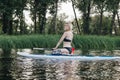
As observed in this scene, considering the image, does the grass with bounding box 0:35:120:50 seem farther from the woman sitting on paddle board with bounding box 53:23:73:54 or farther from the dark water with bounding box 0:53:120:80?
the dark water with bounding box 0:53:120:80

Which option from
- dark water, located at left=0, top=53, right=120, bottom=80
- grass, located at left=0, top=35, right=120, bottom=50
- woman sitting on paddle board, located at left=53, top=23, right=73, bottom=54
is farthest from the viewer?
grass, located at left=0, top=35, right=120, bottom=50

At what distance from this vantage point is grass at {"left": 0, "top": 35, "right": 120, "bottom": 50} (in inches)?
1217

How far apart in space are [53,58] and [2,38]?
38.3 feet

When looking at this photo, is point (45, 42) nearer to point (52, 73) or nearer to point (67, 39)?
point (67, 39)

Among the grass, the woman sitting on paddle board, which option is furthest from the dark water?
the grass

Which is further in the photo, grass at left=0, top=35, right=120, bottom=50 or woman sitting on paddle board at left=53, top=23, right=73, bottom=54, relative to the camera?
grass at left=0, top=35, right=120, bottom=50

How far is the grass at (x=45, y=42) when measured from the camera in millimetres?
30906

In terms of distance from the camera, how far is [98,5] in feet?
189

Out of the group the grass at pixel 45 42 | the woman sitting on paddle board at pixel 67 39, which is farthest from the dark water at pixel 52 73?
the grass at pixel 45 42

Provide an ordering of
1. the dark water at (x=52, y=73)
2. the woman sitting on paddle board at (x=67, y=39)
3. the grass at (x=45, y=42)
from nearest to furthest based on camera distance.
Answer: the dark water at (x=52, y=73), the woman sitting on paddle board at (x=67, y=39), the grass at (x=45, y=42)

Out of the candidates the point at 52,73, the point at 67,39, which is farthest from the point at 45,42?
the point at 52,73

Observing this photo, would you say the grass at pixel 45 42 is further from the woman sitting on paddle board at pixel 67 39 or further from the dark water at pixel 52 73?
the dark water at pixel 52 73

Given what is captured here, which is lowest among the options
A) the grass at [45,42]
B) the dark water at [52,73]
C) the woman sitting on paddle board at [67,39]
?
the grass at [45,42]

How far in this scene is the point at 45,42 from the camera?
31.8 m
